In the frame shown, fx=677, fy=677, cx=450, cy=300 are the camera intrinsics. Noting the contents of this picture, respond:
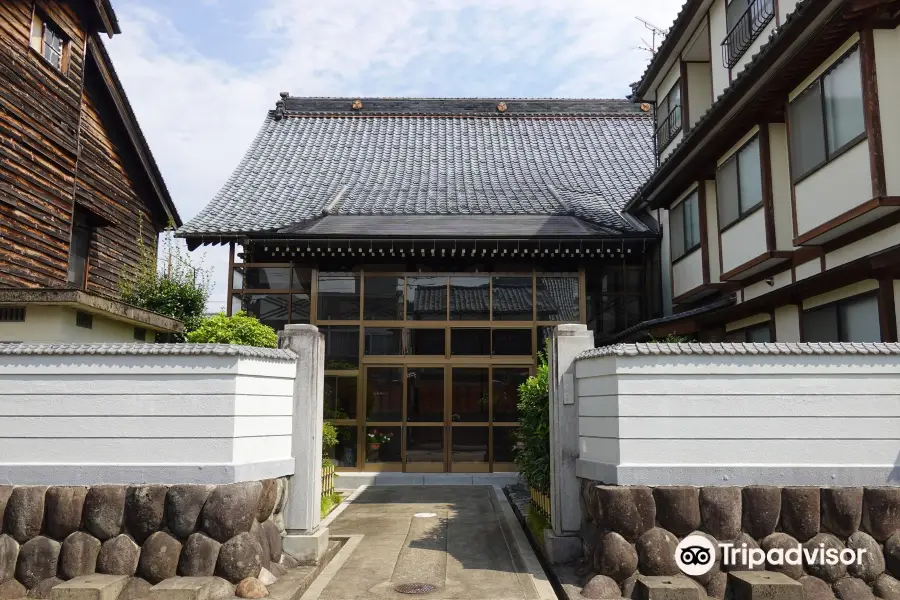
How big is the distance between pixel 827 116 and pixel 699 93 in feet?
17.6

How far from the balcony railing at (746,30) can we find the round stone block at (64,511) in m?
11.4

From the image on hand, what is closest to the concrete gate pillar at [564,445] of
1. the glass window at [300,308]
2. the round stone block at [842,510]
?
the round stone block at [842,510]

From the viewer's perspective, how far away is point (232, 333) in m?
9.39

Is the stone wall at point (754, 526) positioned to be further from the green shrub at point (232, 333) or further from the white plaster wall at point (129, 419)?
the green shrub at point (232, 333)

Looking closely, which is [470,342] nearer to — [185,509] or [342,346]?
[342,346]

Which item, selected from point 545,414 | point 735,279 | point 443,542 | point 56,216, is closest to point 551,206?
point 735,279

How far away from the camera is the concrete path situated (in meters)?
6.21

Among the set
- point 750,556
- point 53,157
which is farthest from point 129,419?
point 53,157

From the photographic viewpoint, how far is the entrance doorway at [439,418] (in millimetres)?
13078

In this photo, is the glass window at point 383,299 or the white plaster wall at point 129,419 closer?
the white plaster wall at point 129,419

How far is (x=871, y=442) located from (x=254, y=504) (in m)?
5.63

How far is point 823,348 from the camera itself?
20.3ft

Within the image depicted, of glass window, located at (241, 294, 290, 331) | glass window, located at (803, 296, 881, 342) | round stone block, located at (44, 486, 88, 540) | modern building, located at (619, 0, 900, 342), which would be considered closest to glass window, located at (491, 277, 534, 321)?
modern building, located at (619, 0, 900, 342)

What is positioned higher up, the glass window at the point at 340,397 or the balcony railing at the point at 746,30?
the balcony railing at the point at 746,30
